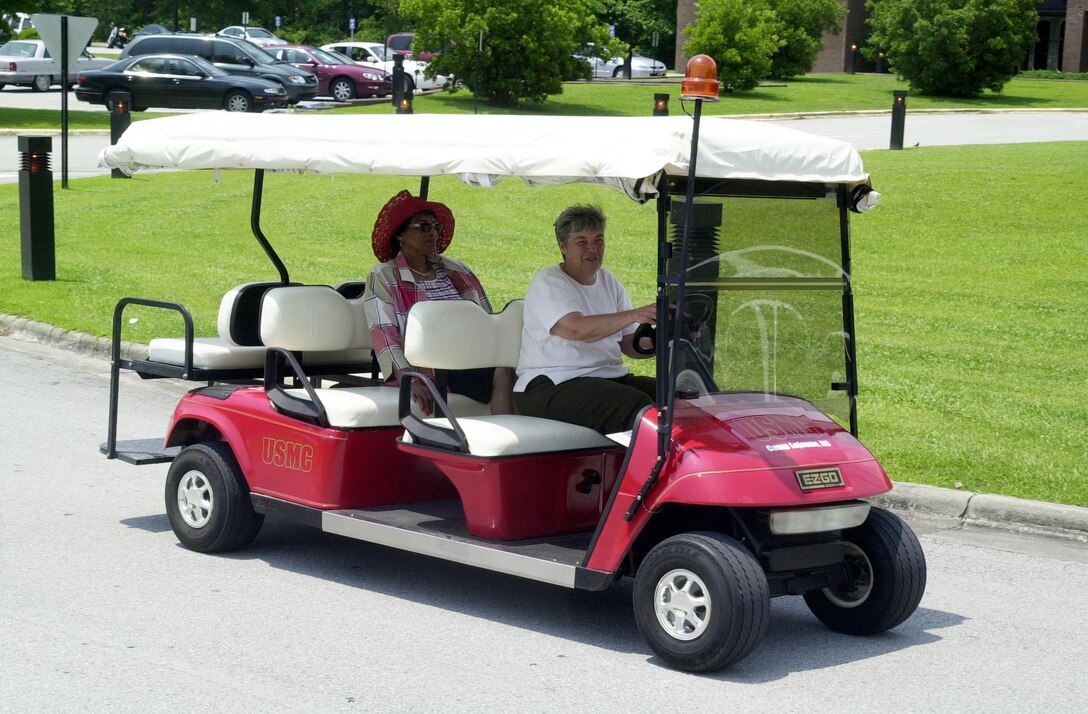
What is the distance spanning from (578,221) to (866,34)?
50524 millimetres

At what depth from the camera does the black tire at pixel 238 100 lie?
1253 inches

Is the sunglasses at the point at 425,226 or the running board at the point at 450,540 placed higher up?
the sunglasses at the point at 425,226

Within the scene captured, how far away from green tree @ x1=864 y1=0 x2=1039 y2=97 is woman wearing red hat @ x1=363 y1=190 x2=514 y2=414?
3549 cm

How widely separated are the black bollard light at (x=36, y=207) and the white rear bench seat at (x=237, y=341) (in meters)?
7.24

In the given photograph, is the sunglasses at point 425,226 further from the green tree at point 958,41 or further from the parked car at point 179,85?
the green tree at point 958,41

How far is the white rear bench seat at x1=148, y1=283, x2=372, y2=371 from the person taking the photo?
21.9ft

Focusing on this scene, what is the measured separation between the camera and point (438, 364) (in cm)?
577

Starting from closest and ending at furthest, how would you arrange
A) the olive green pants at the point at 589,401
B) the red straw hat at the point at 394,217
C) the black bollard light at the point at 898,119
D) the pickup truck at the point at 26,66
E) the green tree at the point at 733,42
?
the olive green pants at the point at 589,401, the red straw hat at the point at 394,217, the black bollard light at the point at 898,119, the green tree at the point at 733,42, the pickup truck at the point at 26,66

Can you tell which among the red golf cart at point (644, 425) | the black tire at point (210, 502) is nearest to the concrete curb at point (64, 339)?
the black tire at point (210, 502)

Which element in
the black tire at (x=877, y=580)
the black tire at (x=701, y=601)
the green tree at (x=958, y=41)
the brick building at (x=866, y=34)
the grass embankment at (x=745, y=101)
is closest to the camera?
the black tire at (x=701, y=601)

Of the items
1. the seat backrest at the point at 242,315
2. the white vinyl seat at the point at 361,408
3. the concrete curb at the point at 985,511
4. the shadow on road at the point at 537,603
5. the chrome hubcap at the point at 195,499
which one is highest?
the seat backrest at the point at 242,315

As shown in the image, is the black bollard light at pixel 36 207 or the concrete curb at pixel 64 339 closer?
the concrete curb at pixel 64 339

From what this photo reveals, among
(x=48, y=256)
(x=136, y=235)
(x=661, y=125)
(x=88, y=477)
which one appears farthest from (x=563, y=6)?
(x=661, y=125)

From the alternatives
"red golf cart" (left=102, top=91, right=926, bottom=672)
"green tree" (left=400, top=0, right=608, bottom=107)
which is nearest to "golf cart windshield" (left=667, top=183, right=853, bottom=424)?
"red golf cart" (left=102, top=91, right=926, bottom=672)
